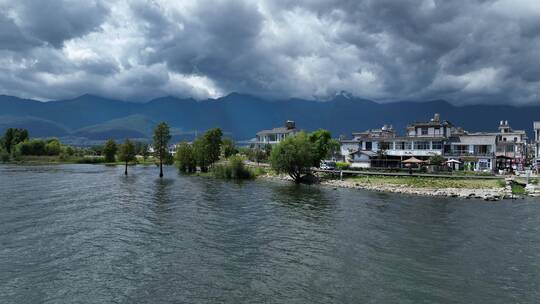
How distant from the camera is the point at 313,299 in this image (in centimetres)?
2006

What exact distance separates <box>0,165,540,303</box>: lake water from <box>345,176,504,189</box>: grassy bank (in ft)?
47.7

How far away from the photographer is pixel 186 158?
11375 cm

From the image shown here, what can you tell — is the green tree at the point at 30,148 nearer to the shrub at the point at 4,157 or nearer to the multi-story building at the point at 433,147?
the shrub at the point at 4,157

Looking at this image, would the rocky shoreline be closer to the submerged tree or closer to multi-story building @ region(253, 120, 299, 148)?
the submerged tree

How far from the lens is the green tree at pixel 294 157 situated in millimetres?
82250

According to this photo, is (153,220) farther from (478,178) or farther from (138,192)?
(478,178)

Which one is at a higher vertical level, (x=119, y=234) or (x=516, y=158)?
(x=516, y=158)

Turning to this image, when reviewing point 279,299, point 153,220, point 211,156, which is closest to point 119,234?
point 153,220

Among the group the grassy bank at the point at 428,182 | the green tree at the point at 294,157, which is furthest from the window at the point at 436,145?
the green tree at the point at 294,157

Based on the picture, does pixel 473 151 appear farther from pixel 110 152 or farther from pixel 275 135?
pixel 110 152

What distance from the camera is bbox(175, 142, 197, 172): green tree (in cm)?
11362

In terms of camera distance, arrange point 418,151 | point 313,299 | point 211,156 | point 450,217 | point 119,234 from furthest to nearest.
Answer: point 211,156 → point 418,151 → point 450,217 → point 119,234 → point 313,299

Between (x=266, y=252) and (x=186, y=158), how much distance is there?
292 ft

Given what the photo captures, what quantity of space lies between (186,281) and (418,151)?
287 ft
